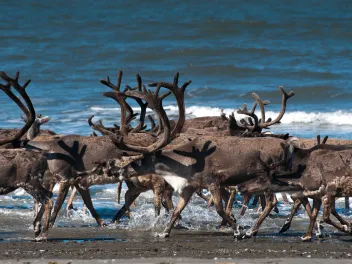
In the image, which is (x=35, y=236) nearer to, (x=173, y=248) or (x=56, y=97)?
(x=173, y=248)

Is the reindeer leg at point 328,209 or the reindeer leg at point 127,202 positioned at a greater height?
the reindeer leg at point 328,209

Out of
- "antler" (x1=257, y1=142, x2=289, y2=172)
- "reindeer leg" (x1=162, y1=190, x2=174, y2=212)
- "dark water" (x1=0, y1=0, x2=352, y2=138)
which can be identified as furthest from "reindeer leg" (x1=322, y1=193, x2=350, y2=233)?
"dark water" (x1=0, y1=0, x2=352, y2=138)

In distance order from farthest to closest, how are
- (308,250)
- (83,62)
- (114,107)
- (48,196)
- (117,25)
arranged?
1. (117,25)
2. (83,62)
3. (114,107)
4. (48,196)
5. (308,250)

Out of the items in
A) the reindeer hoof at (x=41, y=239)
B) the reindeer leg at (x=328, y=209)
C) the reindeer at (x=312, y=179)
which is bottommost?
the reindeer hoof at (x=41, y=239)

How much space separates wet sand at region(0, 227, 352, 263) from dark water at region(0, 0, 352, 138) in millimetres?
11292

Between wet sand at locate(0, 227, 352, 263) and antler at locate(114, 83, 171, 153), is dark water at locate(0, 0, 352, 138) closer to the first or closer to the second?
wet sand at locate(0, 227, 352, 263)

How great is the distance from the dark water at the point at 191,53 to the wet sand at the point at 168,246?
11.3 m

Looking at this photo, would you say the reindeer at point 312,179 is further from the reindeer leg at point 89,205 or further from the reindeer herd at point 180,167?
the reindeer leg at point 89,205

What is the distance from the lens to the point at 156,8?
44.0 metres

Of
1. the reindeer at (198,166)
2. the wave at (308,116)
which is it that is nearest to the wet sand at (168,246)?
the reindeer at (198,166)

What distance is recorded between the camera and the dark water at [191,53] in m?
28.8

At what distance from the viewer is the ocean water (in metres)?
28.5

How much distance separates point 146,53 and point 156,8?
7.04 metres

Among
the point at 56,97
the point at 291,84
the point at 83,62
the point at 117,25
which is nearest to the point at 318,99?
the point at 291,84
